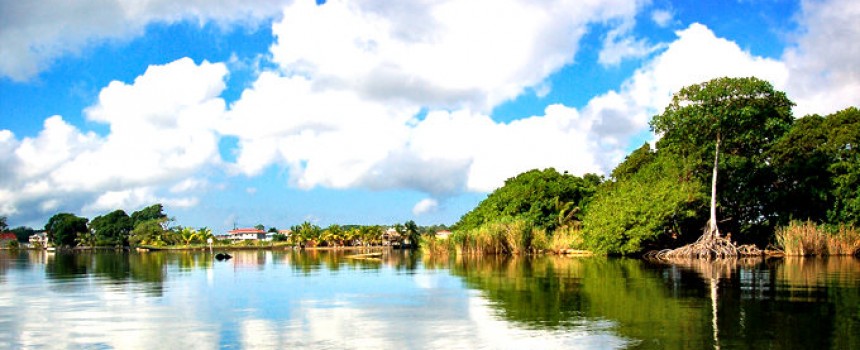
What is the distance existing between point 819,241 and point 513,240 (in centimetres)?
2129

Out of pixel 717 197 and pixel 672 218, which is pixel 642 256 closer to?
pixel 672 218

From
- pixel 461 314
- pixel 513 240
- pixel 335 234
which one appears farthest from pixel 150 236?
pixel 461 314

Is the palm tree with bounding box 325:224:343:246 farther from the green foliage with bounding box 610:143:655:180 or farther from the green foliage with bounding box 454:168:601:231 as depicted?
the green foliage with bounding box 610:143:655:180

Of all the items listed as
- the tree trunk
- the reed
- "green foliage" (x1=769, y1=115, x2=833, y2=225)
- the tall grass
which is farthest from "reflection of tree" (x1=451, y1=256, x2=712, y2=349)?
the reed

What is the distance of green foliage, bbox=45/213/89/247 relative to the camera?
151000 millimetres

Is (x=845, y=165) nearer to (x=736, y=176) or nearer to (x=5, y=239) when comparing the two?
(x=736, y=176)

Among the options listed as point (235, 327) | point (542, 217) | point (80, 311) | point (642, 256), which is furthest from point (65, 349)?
point (542, 217)

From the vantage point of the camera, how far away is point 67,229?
151m

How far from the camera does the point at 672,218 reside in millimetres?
47156

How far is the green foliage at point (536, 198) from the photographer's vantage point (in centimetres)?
6381

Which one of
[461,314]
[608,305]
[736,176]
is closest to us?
[461,314]

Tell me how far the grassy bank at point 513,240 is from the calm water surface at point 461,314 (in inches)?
1062

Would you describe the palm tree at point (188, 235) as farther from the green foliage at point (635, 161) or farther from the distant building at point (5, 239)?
the green foliage at point (635, 161)

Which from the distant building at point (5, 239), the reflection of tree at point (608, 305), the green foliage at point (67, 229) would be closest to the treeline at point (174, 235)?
the green foliage at point (67, 229)
